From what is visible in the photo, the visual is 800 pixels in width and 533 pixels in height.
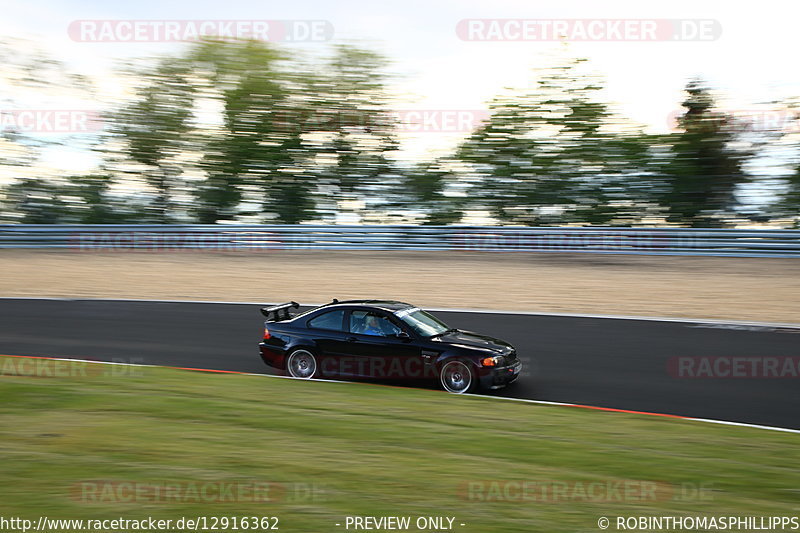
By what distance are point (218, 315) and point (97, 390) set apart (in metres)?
6.77

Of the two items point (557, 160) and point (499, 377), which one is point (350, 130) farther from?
point (499, 377)

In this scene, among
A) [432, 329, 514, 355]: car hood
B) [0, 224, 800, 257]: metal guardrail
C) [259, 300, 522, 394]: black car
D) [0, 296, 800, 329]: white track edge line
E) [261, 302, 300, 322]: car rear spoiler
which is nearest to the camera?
[259, 300, 522, 394]: black car

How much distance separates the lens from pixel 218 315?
1611cm

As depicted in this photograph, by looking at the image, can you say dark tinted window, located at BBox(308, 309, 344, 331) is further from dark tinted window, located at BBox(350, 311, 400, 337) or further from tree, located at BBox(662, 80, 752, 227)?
tree, located at BBox(662, 80, 752, 227)

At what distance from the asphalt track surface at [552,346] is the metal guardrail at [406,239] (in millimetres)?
8161

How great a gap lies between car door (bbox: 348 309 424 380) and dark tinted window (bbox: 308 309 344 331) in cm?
18

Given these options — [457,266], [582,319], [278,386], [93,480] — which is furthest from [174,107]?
[93,480]

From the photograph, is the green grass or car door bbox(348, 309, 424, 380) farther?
car door bbox(348, 309, 424, 380)

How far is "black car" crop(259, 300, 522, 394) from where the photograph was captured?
1010 centimetres

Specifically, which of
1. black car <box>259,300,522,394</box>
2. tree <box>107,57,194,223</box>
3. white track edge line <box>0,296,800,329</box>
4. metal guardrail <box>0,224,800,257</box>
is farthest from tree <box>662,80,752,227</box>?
tree <box>107,57,194,223</box>

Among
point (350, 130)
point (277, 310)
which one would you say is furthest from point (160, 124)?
point (277, 310)

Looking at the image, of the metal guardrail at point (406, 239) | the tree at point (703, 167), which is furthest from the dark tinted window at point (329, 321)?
the tree at point (703, 167)

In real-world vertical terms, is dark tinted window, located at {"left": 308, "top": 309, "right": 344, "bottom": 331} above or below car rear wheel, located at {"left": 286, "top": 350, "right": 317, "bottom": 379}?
above

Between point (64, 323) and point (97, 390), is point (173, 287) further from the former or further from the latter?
point (97, 390)
